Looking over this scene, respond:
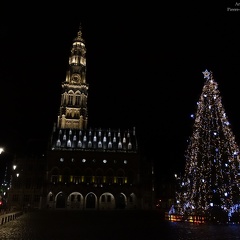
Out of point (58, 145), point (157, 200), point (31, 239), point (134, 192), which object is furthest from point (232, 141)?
point (157, 200)

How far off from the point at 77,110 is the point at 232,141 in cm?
6952

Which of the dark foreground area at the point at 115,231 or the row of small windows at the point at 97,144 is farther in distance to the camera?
the row of small windows at the point at 97,144

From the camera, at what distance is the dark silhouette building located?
71875 millimetres

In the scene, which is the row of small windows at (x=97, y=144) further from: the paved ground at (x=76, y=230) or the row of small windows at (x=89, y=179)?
the paved ground at (x=76, y=230)

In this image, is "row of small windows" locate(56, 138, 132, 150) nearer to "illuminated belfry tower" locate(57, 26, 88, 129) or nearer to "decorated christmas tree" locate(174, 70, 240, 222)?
"illuminated belfry tower" locate(57, 26, 88, 129)

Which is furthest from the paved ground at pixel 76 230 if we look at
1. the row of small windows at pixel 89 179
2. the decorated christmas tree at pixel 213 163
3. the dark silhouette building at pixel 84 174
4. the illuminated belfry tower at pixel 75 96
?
the illuminated belfry tower at pixel 75 96

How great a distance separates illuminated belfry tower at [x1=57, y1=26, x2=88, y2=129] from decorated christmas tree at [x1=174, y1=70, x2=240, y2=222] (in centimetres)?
6345

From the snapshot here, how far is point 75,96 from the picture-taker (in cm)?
9431

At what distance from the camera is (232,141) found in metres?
28.0

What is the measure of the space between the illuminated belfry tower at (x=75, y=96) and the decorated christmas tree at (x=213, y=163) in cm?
6345

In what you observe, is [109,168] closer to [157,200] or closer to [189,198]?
[157,200]

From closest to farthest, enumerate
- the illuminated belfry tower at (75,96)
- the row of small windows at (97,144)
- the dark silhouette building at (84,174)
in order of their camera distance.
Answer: the dark silhouette building at (84,174) < the row of small windows at (97,144) < the illuminated belfry tower at (75,96)

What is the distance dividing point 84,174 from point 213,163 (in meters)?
49.9

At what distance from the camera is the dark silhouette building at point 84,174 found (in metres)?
71.9
